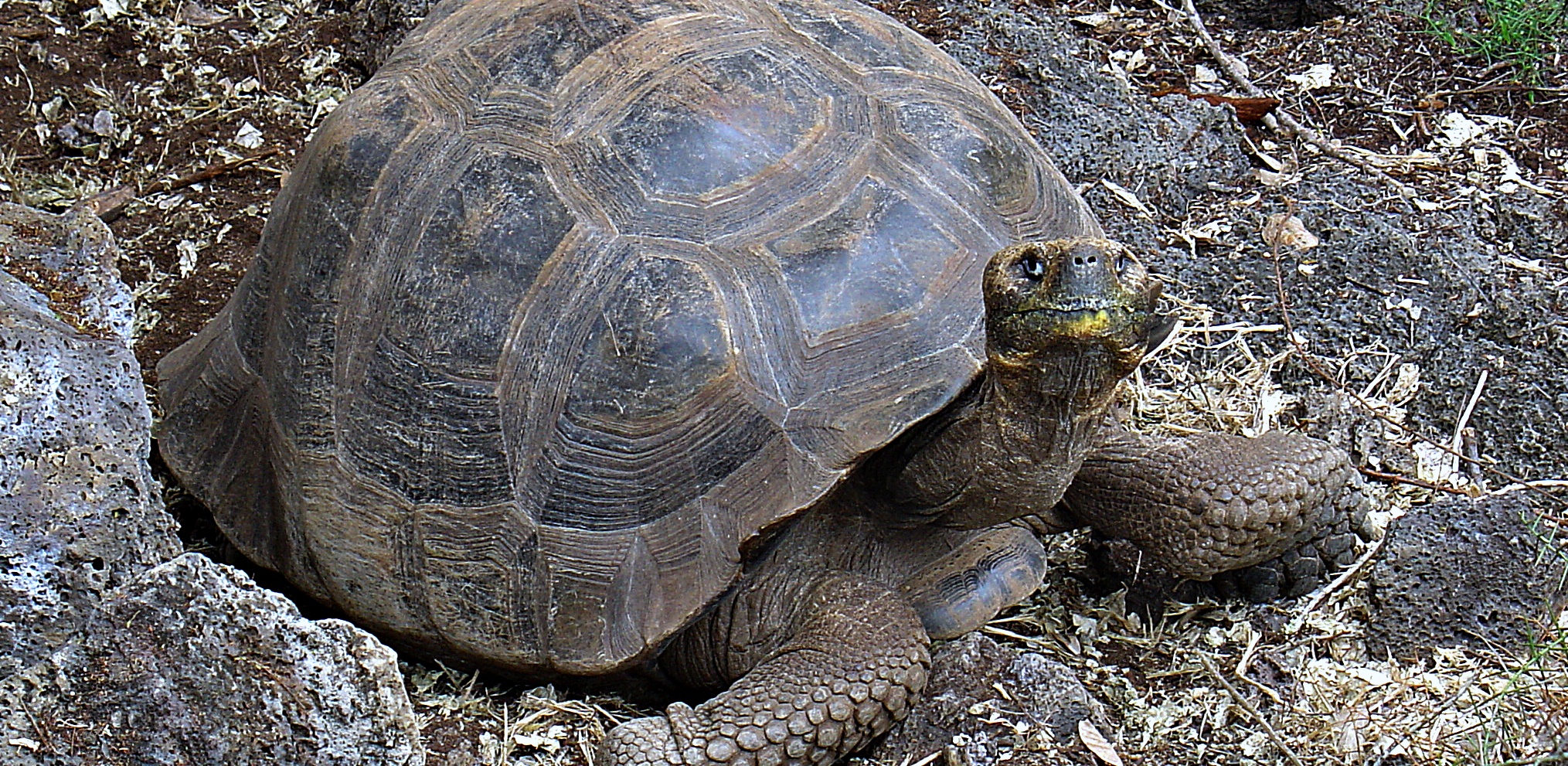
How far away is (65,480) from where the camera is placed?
2348 mm

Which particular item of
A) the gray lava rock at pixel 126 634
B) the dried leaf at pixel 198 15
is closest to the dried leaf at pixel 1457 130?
the gray lava rock at pixel 126 634

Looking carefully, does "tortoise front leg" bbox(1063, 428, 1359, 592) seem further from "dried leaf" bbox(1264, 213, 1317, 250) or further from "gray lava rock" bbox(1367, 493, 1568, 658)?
"dried leaf" bbox(1264, 213, 1317, 250)

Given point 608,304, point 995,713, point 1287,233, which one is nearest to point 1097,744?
point 995,713

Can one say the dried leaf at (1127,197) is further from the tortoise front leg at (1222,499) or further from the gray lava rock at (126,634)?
the gray lava rock at (126,634)

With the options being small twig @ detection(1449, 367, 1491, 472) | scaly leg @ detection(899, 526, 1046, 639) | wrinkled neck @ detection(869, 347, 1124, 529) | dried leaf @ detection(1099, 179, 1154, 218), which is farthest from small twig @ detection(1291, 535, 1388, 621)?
dried leaf @ detection(1099, 179, 1154, 218)

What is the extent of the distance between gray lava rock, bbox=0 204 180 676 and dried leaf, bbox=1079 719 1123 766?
1.55 m

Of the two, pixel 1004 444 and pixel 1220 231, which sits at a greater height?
pixel 1004 444

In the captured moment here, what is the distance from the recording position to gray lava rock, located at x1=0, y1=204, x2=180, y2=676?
2229 millimetres

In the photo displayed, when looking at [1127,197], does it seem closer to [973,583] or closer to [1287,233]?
[1287,233]

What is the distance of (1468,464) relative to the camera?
354cm

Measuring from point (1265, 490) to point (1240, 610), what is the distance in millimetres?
354

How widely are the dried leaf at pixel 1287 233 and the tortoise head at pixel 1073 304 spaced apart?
6.21 feet

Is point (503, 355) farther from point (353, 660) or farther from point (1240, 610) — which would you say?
point (1240, 610)

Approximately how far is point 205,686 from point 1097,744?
4.85ft
